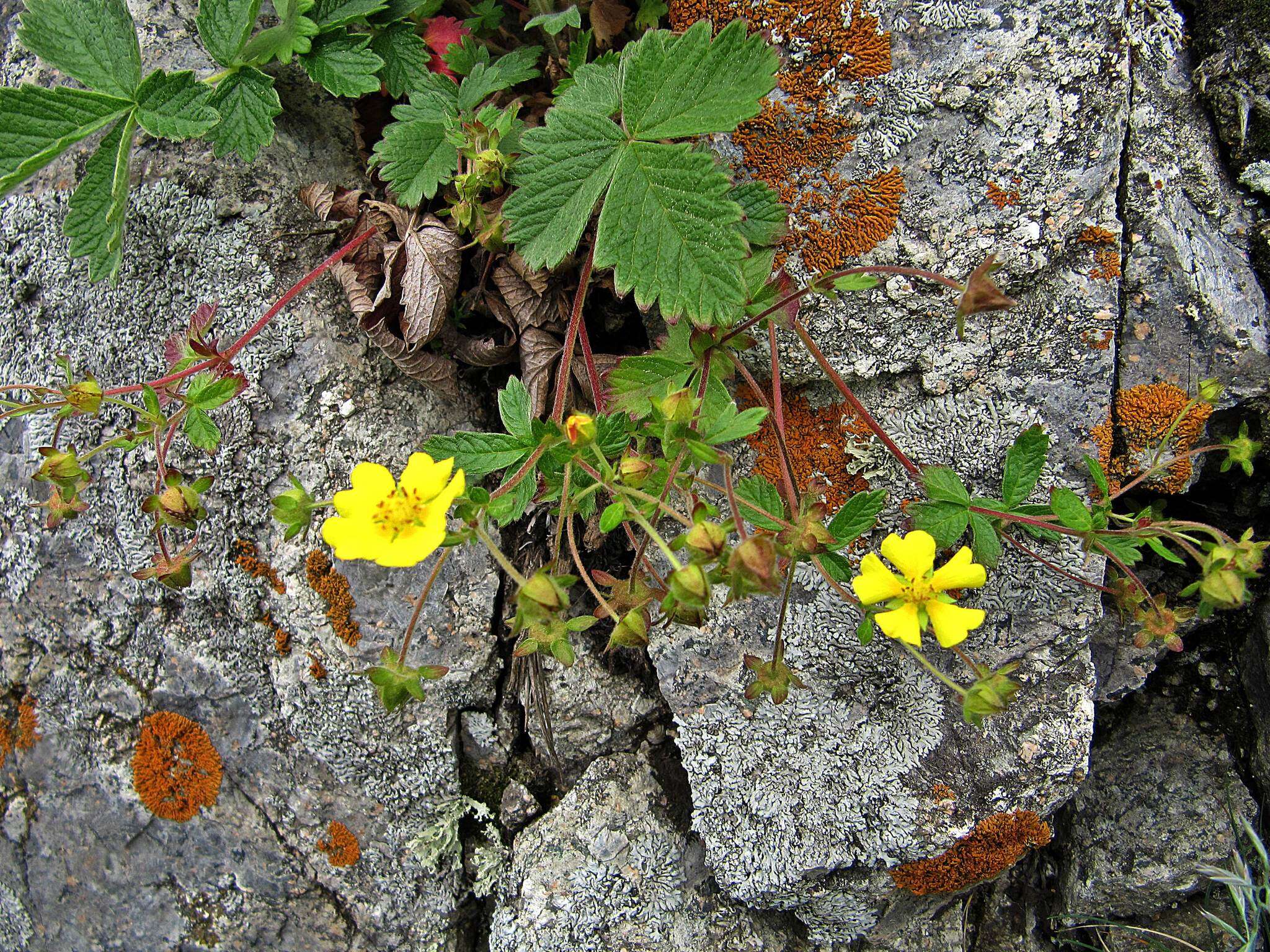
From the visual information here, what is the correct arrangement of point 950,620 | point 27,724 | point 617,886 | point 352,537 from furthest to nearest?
point 27,724, point 617,886, point 950,620, point 352,537

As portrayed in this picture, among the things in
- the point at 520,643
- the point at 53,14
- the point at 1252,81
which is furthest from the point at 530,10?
the point at 1252,81

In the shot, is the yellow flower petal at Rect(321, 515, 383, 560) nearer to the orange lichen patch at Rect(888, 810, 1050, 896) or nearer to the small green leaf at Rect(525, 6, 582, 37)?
the small green leaf at Rect(525, 6, 582, 37)

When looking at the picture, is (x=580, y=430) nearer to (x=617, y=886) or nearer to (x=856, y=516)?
(x=856, y=516)

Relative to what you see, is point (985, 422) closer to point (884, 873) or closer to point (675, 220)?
point (675, 220)

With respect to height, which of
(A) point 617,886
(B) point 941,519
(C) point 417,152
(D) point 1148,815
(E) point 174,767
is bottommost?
(E) point 174,767

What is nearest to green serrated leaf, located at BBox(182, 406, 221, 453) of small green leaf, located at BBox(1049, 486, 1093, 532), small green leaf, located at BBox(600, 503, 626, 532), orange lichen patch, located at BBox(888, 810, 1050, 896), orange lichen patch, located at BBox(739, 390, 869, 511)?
small green leaf, located at BBox(600, 503, 626, 532)

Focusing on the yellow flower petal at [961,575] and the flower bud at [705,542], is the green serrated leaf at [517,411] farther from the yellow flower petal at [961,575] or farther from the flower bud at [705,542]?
the yellow flower petal at [961,575]

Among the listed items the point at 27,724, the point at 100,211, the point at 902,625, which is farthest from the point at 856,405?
the point at 27,724
